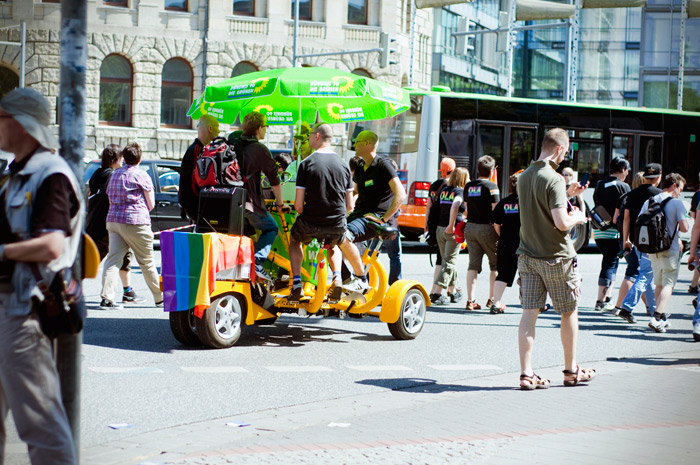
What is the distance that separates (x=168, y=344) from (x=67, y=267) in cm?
530

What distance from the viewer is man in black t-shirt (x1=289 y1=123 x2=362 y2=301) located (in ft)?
30.3

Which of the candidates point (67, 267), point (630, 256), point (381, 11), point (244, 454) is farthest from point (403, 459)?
point (381, 11)

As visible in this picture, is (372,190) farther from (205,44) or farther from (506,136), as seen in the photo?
(205,44)

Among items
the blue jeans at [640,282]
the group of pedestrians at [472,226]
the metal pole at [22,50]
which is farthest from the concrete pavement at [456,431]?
the metal pole at [22,50]

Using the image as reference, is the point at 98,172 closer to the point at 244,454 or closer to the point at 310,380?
the point at 310,380

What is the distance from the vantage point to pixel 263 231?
9.58m

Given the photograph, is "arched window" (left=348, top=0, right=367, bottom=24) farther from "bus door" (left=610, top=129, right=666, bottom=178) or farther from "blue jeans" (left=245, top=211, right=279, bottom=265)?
"blue jeans" (left=245, top=211, right=279, bottom=265)

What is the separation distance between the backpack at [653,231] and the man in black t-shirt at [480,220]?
6.26 ft

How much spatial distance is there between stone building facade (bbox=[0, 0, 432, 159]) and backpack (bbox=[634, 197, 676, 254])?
2698 cm

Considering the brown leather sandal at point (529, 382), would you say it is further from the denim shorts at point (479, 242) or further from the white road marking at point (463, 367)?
the denim shorts at point (479, 242)

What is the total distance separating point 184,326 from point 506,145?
527 inches

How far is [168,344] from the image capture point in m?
9.40

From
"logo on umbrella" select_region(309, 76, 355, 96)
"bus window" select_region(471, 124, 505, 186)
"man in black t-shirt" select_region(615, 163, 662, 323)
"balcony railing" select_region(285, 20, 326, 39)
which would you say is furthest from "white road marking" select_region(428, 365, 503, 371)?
"balcony railing" select_region(285, 20, 326, 39)

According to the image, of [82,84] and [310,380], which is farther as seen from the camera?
[310,380]
